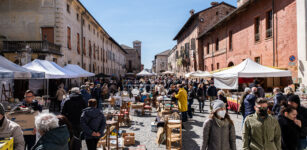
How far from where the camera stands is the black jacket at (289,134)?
11.3 feet

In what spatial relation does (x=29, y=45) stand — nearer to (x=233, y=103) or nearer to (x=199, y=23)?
(x=233, y=103)

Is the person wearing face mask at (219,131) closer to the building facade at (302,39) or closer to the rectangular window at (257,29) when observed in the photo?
the building facade at (302,39)

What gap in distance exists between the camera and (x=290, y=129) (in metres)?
3.47

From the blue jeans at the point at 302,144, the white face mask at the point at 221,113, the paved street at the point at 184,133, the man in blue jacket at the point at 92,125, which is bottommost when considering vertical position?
the paved street at the point at 184,133

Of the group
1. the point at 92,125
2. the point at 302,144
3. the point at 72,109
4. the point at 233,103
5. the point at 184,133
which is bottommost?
the point at 184,133

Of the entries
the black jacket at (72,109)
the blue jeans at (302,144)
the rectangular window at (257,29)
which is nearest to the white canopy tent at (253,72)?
the blue jeans at (302,144)

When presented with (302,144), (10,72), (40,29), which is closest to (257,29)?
(302,144)

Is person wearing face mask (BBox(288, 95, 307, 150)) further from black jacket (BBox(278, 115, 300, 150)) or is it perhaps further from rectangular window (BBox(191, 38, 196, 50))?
rectangular window (BBox(191, 38, 196, 50))

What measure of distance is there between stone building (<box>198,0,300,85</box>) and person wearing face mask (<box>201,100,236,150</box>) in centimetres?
910

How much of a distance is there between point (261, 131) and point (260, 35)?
12957mm

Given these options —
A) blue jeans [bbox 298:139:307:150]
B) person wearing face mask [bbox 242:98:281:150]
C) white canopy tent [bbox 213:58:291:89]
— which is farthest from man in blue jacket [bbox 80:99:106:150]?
white canopy tent [bbox 213:58:291:89]

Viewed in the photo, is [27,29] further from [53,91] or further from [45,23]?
[53,91]

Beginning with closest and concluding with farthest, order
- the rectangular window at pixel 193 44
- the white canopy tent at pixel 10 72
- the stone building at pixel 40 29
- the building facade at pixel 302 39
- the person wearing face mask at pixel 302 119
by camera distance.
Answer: the person wearing face mask at pixel 302 119 → the white canopy tent at pixel 10 72 → the building facade at pixel 302 39 → the stone building at pixel 40 29 → the rectangular window at pixel 193 44

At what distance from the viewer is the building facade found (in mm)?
9602
